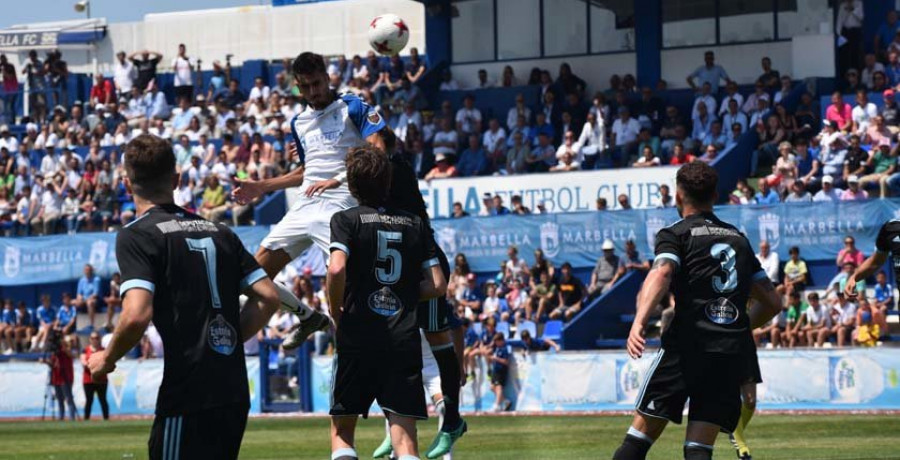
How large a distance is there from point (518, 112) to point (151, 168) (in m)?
25.8

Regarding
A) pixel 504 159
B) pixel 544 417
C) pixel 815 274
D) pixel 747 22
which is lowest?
pixel 544 417

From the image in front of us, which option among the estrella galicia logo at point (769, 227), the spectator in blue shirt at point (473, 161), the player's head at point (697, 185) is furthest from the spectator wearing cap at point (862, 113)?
the player's head at point (697, 185)

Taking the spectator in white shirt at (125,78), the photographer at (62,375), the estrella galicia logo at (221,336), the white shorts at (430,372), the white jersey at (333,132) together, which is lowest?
the photographer at (62,375)

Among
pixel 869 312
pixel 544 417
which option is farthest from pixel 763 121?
pixel 544 417

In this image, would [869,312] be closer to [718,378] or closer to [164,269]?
[718,378]

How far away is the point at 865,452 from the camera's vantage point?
14492 millimetres

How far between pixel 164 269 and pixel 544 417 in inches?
668

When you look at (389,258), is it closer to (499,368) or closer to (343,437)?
(343,437)

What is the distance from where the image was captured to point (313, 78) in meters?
11.0

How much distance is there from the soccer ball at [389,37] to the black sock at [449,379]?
3866 mm

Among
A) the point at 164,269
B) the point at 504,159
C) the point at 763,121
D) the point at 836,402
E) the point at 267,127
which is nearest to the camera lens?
the point at 164,269

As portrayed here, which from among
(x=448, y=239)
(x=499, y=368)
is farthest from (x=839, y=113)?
(x=499, y=368)

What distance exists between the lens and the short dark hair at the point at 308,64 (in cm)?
1087

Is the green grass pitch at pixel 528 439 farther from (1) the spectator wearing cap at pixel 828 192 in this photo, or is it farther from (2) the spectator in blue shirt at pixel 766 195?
(2) the spectator in blue shirt at pixel 766 195
